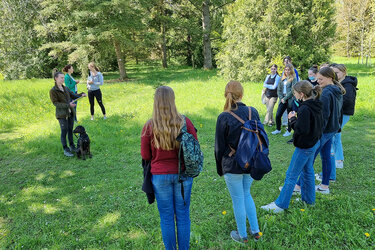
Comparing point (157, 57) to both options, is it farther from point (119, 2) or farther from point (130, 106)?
point (130, 106)

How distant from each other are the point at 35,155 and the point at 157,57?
3006 centimetres

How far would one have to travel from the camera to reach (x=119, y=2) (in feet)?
55.0

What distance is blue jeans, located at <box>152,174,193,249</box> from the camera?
265cm

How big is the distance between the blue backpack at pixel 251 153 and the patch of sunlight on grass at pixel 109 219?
2325mm

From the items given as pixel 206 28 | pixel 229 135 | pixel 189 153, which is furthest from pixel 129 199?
pixel 206 28

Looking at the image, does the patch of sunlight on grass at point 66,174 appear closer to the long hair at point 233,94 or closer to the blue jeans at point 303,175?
the long hair at point 233,94

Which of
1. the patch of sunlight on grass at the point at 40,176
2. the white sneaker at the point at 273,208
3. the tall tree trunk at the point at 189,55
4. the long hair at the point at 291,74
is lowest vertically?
the patch of sunlight on grass at the point at 40,176

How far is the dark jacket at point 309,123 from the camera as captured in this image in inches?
129

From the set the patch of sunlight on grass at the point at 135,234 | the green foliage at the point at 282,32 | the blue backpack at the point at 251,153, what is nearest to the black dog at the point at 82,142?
the patch of sunlight on grass at the point at 135,234

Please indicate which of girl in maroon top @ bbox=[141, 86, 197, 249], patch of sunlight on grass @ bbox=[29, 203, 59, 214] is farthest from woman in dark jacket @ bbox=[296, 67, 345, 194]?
patch of sunlight on grass @ bbox=[29, 203, 59, 214]

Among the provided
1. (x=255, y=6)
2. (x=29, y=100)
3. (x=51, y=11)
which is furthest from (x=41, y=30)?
(x=255, y=6)

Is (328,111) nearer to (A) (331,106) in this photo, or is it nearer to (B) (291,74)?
(A) (331,106)

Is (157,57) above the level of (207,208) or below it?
above

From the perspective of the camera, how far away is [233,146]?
9.36 ft
